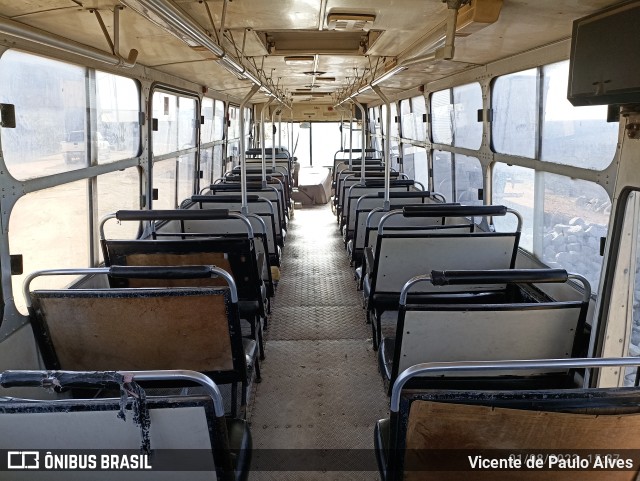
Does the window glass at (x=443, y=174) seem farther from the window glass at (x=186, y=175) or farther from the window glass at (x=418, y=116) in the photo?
the window glass at (x=186, y=175)

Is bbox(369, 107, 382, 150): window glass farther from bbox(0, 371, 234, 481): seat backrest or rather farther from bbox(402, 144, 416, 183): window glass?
bbox(0, 371, 234, 481): seat backrest

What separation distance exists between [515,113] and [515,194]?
63 cm

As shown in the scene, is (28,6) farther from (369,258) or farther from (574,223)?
(574,223)

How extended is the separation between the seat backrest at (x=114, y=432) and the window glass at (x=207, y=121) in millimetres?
5917

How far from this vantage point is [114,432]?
154cm

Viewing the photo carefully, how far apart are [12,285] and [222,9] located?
173 centimetres

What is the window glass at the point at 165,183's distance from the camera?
5.17m

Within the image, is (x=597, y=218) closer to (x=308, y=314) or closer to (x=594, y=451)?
(x=594, y=451)

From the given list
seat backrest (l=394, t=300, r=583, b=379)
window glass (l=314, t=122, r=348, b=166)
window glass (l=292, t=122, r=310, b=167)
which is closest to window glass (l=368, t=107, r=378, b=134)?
window glass (l=314, t=122, r=348, b=166)

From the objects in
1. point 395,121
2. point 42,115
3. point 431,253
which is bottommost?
point 431,253

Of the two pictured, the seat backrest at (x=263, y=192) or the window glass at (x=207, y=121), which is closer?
the seat backrest at (x=263, y=192)

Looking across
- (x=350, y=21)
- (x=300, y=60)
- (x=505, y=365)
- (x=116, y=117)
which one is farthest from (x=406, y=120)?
(x=505, y=365)

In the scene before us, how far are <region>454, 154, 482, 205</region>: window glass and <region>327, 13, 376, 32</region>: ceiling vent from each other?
7.50 feet

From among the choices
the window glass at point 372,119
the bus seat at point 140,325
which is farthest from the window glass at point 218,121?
the bus seat at point 140,325
